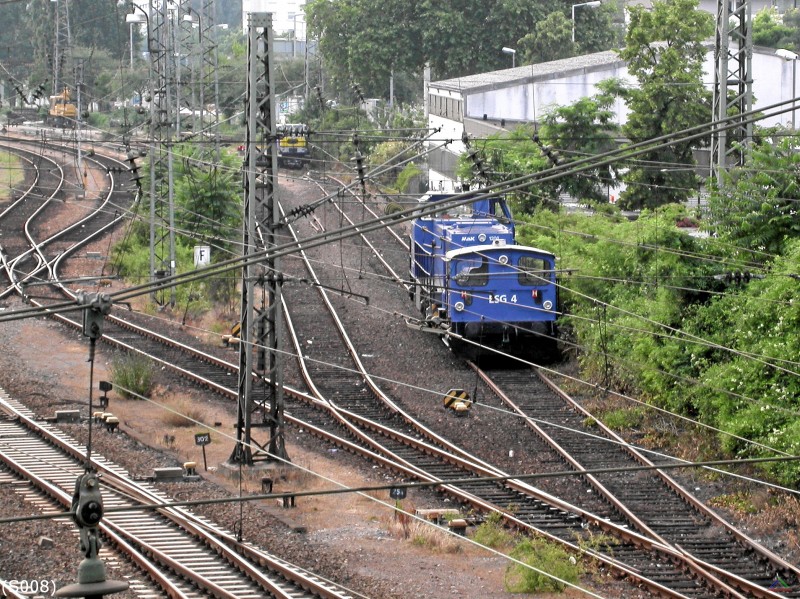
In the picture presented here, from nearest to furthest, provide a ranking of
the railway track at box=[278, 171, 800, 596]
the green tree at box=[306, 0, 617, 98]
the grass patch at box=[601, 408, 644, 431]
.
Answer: the railway track at box=[278, 171, 800, 596], the grass patch at box=[601, 408, 644, 431], the green tree at box=[306, 0, 617, 98]

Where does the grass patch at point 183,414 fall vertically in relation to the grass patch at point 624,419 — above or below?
below

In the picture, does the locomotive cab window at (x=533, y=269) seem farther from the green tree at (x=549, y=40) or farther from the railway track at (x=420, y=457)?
the green tree at (x=549, y=40)

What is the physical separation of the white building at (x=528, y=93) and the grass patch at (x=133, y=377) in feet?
68.2

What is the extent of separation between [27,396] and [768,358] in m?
11.9

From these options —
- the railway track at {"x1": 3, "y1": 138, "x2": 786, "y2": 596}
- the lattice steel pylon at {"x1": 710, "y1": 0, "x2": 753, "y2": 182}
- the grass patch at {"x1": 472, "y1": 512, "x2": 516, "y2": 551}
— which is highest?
the lattice steel pylon at {"x1": 710, "y1": 0, "x2": 753, "y2": 182}

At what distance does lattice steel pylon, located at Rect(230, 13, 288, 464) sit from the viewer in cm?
1562

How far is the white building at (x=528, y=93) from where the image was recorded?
40531mm

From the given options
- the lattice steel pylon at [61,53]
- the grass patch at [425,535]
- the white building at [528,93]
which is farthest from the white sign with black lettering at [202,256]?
the grass patch at [425,535]

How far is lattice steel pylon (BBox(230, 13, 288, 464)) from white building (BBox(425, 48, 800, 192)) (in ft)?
79.5

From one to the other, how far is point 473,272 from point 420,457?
562cm

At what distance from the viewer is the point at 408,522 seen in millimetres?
13812

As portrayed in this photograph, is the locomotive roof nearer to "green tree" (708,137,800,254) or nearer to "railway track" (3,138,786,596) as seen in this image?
"railway track" (3,138,786,596)

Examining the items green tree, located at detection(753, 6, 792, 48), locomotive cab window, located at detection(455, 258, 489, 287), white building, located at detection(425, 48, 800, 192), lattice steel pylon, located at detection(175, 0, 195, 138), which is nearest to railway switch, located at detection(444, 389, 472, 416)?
locomotive cab window, located at detection(455, 258, 489, 287)

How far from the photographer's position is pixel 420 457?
669 inches
